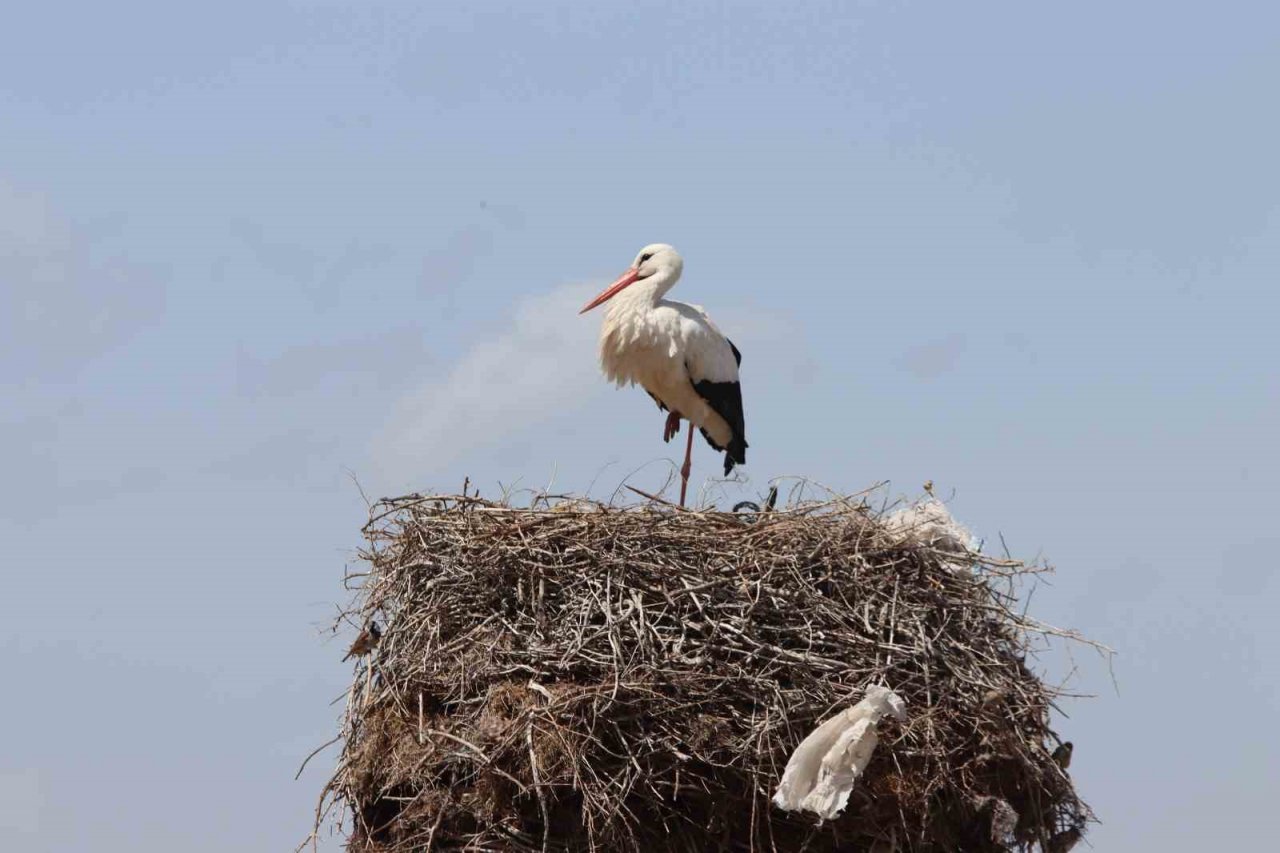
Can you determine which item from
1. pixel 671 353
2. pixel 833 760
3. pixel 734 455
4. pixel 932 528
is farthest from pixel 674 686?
pixel 734 455

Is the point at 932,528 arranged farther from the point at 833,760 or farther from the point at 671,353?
the point at 671,353

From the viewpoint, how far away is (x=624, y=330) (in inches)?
427

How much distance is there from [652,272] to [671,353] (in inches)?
25.2

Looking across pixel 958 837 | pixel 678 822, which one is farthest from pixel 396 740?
pixel 958 837

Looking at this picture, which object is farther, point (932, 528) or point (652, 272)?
point (652, 272)

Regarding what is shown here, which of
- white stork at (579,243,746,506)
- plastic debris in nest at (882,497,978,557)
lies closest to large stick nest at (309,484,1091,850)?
plastic debris in nest at (882,497,978,557)

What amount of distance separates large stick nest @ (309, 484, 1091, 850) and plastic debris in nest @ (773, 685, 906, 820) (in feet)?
0.54

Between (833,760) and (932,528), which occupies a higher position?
(932,528)

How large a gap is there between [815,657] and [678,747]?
690 mm

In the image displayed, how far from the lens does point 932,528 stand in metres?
8.49

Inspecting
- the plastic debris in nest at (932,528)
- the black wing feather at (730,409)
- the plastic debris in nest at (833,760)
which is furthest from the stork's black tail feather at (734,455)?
the plastic debris in nest at (833,760)

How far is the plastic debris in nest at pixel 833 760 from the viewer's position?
7.31 meters

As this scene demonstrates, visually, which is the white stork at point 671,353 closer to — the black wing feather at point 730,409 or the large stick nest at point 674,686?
the black wing feather at point 730,409

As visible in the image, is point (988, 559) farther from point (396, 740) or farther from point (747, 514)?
point (396, 740)
